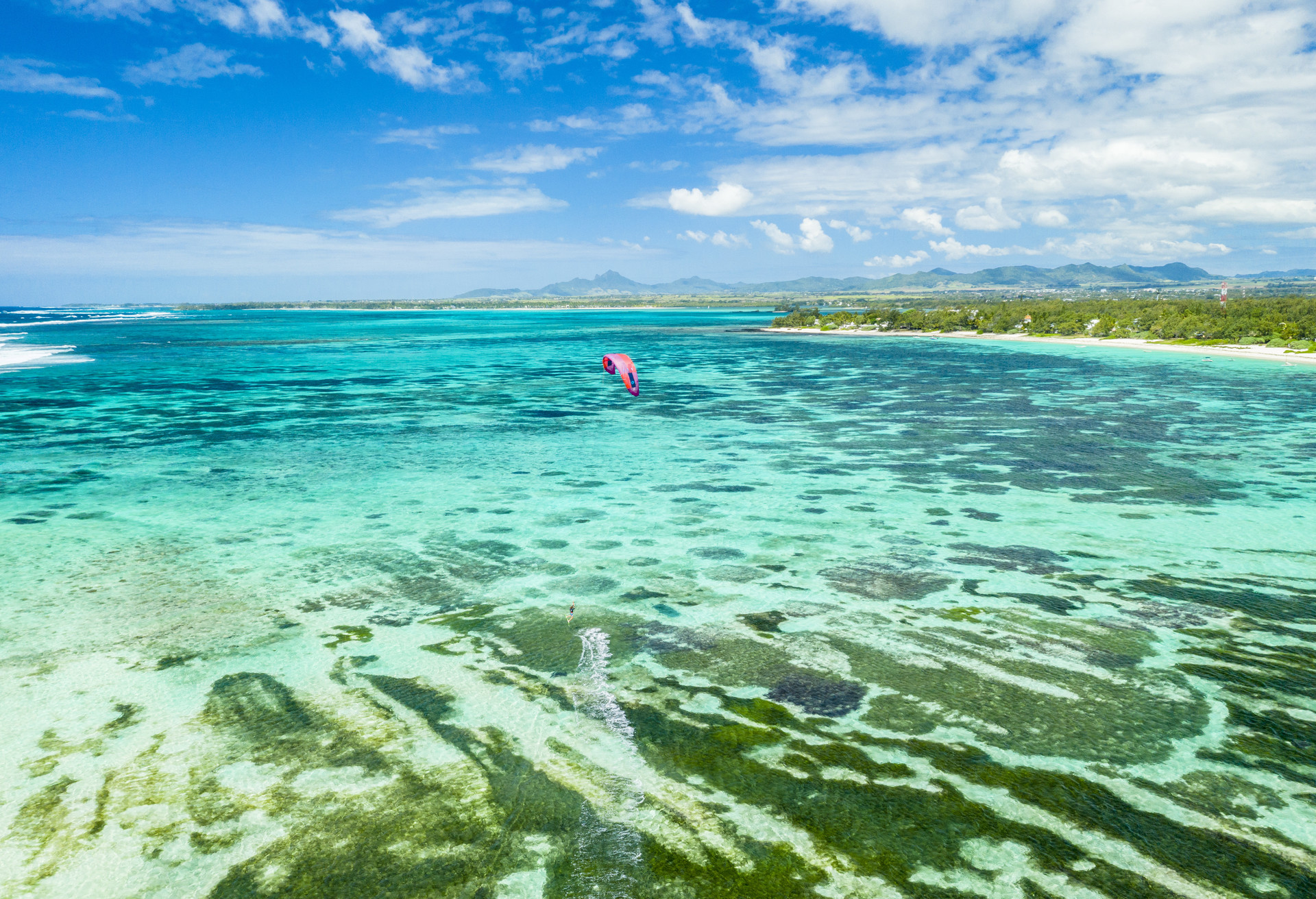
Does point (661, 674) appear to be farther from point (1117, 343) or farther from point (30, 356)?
point (30, 356)

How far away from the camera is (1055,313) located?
115m

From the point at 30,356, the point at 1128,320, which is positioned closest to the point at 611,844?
the point at 30,356

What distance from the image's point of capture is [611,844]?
8.09 metres

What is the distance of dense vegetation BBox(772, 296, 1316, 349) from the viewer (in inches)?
3302

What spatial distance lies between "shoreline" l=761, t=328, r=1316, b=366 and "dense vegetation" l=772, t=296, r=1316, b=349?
2476 millimetres

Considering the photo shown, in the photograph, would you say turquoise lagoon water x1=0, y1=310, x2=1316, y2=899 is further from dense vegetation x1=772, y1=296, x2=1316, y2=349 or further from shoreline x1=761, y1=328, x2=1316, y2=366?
dense vegetation x1=772, y1=296, x2=1316, y2=349

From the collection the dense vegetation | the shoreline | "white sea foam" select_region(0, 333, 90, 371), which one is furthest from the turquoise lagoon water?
the dense vegetation

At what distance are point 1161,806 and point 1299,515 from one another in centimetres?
1620

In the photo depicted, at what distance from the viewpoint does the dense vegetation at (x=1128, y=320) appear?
83875mm

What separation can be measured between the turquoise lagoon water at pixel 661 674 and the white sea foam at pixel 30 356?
5523cm

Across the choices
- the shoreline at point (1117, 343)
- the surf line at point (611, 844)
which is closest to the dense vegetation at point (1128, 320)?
the shoreline at point (1117, 343)

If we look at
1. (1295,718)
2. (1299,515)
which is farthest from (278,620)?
(1299,515)

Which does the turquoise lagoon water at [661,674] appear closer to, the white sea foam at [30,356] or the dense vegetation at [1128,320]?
the white sea foam at [30,356]

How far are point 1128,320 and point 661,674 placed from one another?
111658 millimetres
